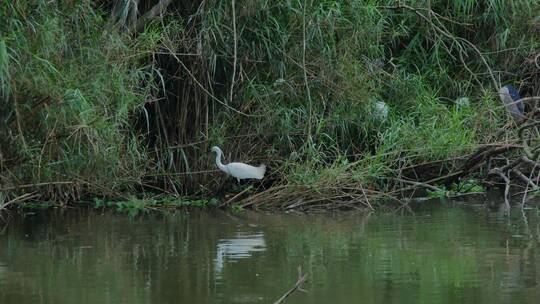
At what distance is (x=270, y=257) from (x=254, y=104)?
181 inches

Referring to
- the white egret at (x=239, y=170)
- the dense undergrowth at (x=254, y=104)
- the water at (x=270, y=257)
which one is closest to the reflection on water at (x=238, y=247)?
the water at (x=270, y=257)

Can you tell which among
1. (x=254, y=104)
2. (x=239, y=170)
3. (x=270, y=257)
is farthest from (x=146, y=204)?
(x=270, y=257)

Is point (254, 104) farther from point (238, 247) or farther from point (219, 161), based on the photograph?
point (238, 247)

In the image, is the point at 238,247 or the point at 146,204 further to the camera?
the point at 146,204

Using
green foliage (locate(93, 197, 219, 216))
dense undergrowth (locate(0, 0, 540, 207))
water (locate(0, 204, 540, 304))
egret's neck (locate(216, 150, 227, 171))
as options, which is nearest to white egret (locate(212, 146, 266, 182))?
→ egret's neck (locate(216, 150, 227, 171))

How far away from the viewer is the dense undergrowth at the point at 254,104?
11586 mm

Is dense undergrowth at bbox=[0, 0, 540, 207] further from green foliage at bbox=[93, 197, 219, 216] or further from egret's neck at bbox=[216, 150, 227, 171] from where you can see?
egret's neck at bbox=[216, 150, 227, 171]

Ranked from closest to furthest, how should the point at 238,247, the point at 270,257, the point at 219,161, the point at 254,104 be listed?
the point at 270,257 → the point at 238,247 → the point at 219,161 → the point at 254,104

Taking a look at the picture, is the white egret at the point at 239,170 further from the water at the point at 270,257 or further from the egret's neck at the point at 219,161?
the water at the point at 270,257

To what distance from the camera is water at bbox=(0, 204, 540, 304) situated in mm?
7668

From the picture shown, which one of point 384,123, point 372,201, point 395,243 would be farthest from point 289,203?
point 395,243

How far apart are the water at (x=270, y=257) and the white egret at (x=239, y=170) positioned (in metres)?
0.66

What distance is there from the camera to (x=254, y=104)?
1351 centimetres

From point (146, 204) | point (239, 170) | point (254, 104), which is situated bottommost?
point (146, 204)
